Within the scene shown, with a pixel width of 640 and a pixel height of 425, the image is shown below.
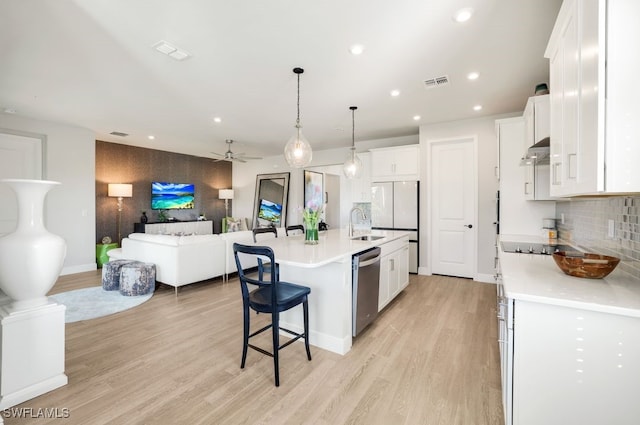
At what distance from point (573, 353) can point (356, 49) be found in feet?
8.78

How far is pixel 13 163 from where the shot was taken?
4828mm

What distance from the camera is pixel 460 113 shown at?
456 cm

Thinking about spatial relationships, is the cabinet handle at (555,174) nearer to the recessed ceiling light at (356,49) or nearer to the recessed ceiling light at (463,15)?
the recessed ceiling light at (463,15)

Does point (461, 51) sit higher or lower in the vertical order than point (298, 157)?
higher

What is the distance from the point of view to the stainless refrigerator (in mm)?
5215

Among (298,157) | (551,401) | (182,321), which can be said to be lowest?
(182,321)


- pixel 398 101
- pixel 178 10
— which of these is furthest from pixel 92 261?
pixel 398 101

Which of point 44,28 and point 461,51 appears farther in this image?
point 461,51

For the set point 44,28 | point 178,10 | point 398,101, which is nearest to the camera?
point 178,10

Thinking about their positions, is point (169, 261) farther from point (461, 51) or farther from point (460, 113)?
point (460, 113)

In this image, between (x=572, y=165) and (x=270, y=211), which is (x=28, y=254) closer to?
(x=572, y=165)

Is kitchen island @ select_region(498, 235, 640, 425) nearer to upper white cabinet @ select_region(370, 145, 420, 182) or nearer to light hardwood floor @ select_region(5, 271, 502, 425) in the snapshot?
light hardwood floor @ select_region(5, 271, 502, 425)

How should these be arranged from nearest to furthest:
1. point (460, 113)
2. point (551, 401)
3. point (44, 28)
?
point (551, 401)
point (44, 28)
point (460, 113)

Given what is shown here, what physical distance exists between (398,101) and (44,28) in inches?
149
